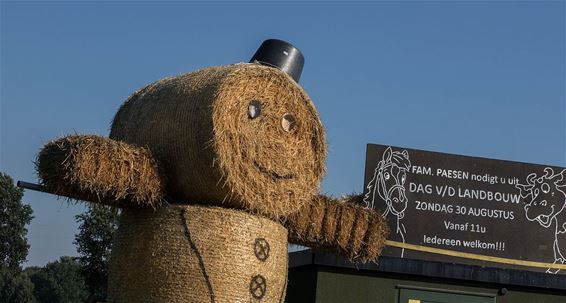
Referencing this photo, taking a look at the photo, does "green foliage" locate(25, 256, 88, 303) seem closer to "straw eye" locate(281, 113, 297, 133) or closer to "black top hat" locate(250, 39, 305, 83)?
"black top hat" locate(250, 39, 305, 83)

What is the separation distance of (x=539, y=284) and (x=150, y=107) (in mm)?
7429

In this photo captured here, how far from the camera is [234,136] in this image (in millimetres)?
9852

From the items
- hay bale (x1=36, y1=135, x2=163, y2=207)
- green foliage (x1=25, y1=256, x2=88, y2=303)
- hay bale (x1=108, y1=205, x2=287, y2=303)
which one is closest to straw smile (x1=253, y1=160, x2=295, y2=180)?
hay bale (x1=108, y1=205, x2=287, y2=303)

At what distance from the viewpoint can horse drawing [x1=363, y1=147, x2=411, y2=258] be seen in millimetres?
14844

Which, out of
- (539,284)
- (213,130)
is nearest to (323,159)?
(213,130)

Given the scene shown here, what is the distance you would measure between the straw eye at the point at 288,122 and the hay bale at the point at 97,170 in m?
1.44

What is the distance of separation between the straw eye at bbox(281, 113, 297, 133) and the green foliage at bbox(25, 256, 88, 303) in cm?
7159

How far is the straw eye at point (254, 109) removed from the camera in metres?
10.1

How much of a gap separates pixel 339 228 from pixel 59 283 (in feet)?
249

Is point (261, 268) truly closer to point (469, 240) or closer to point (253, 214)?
point (253, 214)

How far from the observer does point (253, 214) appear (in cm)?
1017

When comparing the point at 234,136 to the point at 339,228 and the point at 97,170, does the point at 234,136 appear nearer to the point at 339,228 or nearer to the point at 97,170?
the point at 97,170

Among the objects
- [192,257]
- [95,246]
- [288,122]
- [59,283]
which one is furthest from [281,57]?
[59,283]

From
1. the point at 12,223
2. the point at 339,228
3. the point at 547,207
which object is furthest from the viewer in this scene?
the point at 12,223
